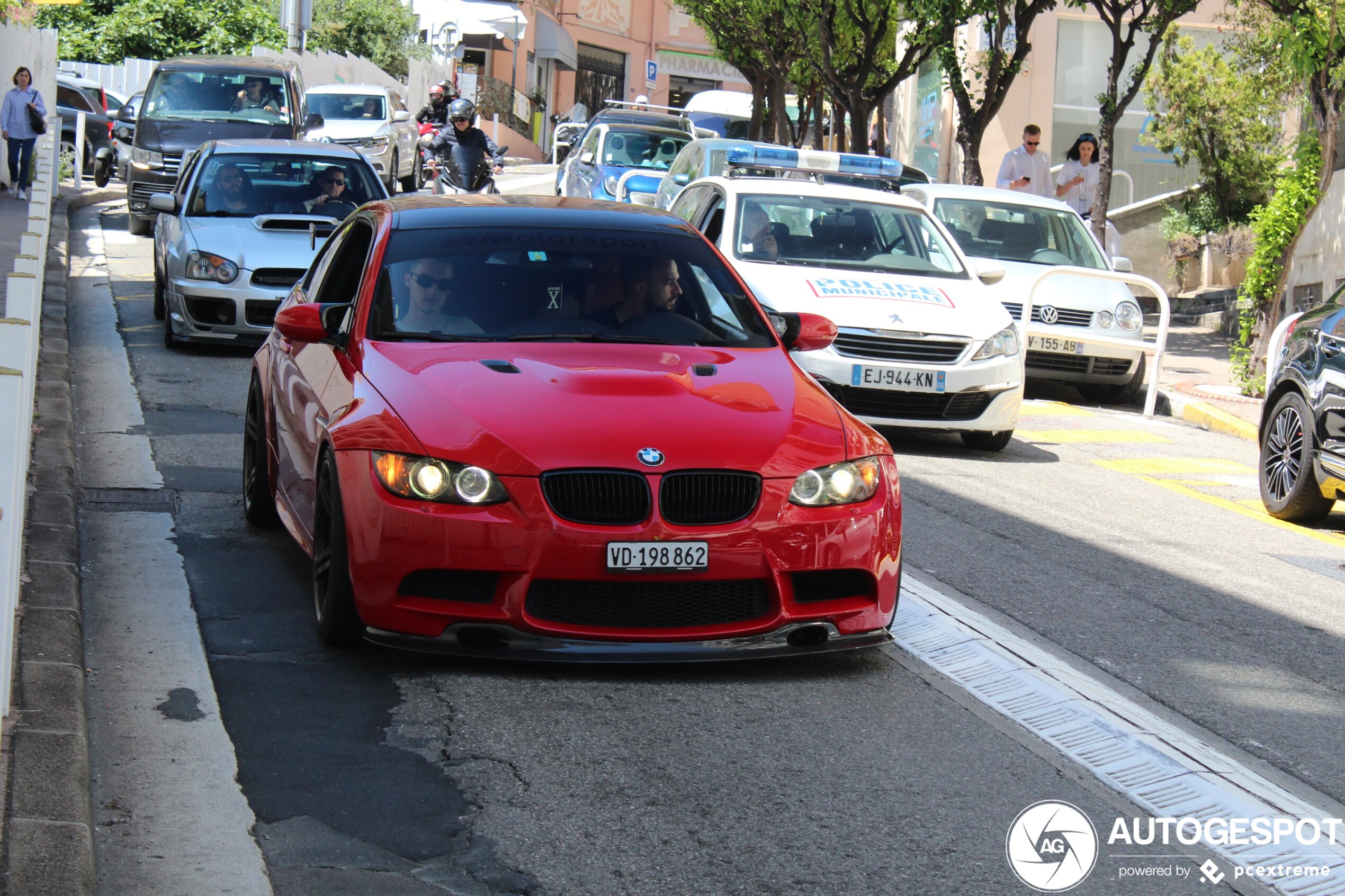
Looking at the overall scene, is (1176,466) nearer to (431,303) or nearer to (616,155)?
(431,303)

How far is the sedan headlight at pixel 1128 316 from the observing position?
15078mm

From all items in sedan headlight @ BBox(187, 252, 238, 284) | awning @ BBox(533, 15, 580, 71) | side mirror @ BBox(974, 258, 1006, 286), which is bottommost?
sedan headlight @ BBox(187, 252, 238, 284)

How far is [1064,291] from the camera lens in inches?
595

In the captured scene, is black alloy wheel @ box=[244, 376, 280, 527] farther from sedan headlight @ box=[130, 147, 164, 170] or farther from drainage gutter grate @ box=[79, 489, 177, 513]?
sedan headlight @ box=[130, 147, 164, 170]

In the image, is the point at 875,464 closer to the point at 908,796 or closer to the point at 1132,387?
the point at 908,796

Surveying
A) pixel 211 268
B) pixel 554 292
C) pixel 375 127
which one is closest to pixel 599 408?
pixel 554 292

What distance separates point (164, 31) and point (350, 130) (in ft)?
31.9

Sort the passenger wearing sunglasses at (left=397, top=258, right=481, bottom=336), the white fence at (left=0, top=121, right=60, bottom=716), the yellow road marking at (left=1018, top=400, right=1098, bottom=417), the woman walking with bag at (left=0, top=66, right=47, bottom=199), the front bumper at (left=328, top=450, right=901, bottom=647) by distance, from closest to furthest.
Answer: the white fence at (left=0, top=121, right=60, bottom=716) < the front bumper at (left=328, top=450, right=901, bottom=647) < the passenger wearing sunglasses at (left=397, top=258, right=481, bottom=336) < the yellow road marking at (left=1018, top=400, right=1098, bottom=417) < the woman walking with bag at (left=0, top=66, right=47, bottom=199)

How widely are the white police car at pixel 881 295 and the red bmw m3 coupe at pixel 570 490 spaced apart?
14.2 ft

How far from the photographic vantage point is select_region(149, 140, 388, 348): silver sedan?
13.1 meters

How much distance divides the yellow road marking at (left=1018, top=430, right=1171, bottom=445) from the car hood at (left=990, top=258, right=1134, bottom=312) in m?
1.86

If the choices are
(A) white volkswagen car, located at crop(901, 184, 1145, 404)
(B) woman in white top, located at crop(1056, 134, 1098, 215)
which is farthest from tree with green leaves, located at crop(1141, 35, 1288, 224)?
(A) white volkswagen car, located at crop(901, 184, 1145, 404)

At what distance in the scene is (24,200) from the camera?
25.3m

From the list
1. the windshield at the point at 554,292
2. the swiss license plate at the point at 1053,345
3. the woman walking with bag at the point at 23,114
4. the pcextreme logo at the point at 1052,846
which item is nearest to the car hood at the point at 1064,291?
the swiss license plate at the point at 1053,345
